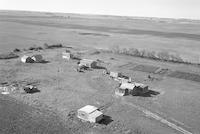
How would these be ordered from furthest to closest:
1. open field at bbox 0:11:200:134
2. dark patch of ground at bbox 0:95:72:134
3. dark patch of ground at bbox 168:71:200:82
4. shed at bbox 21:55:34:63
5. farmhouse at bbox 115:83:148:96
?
1. shed at bbox 21:55:34:63
2. dark patch of ground at bbox 168:71:200:82
3. farmhouse at bbox 115:83:148:96
4. open field at bbox 0:11:200:134
5. dark patch of ground at bbox 0:95:72:134

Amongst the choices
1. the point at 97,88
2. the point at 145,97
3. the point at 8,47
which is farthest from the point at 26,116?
the point at 8,47

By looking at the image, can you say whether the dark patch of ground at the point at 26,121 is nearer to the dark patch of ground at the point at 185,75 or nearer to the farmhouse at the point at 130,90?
the farmhouse at the point at 130,90

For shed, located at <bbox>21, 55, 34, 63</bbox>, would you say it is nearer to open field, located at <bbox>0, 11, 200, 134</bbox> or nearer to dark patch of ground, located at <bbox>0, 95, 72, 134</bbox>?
open field, located at <bbox>0, 11, 200, 134</bbox>

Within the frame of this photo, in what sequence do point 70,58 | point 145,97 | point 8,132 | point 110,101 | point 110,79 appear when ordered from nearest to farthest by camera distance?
point 8,132 → point 110,101 → point 145,97 → point 110,79 → point 70,58

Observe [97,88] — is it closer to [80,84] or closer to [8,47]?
[80,84]

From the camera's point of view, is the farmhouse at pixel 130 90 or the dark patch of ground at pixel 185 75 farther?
the dark patch of ground at pixel 185 75

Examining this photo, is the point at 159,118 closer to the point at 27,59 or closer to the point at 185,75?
the point at 185,75

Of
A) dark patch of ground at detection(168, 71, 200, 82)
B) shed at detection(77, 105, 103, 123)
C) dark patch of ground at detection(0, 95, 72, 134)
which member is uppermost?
shed at detection(77, 105, 103, 123)

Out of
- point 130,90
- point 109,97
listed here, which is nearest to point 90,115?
point 109,97

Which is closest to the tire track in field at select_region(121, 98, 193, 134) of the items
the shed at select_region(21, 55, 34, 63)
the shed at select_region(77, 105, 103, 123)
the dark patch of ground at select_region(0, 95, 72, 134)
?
the shed at select_region(77, 105, 103, 123)

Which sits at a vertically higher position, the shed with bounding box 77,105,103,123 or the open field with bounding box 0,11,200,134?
the shed with bounding box 77,105,103,123

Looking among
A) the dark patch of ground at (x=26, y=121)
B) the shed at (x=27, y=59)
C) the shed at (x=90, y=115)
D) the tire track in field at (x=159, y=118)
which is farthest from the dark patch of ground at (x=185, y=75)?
the shed at (x=27, y=59)
